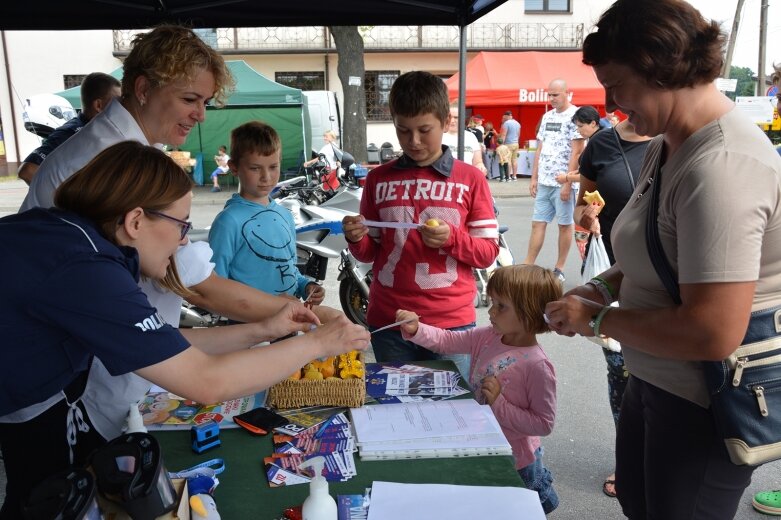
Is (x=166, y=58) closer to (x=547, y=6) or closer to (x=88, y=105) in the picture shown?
(x=88, y=105)

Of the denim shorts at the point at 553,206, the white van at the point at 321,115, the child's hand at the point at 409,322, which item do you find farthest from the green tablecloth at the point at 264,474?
the white van at the point at 321,115

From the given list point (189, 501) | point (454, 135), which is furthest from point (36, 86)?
point (189, 501)

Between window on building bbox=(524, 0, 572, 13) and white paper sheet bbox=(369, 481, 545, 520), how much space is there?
2270 cm

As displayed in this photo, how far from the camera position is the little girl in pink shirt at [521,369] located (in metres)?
1.91

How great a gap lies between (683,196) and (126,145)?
3.98 feet

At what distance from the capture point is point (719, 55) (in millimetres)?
1307

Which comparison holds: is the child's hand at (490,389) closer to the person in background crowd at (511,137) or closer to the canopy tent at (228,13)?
the canopy tent at (228,13)

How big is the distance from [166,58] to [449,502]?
1669 mm

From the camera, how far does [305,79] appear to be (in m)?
21.8

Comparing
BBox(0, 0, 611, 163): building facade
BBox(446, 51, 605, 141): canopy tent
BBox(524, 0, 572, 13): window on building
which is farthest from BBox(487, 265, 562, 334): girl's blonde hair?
BBox(524, 0, 572, 13): window on building

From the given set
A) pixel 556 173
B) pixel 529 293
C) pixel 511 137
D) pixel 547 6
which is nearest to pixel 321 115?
pixel 511 137

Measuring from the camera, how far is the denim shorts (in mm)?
6289

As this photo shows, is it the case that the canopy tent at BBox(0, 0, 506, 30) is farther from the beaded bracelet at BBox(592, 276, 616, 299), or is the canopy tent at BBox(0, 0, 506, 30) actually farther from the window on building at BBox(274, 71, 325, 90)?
the window on building at BBox(274, 71, 325, 90)

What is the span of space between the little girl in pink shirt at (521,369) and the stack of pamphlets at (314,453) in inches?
20.8
